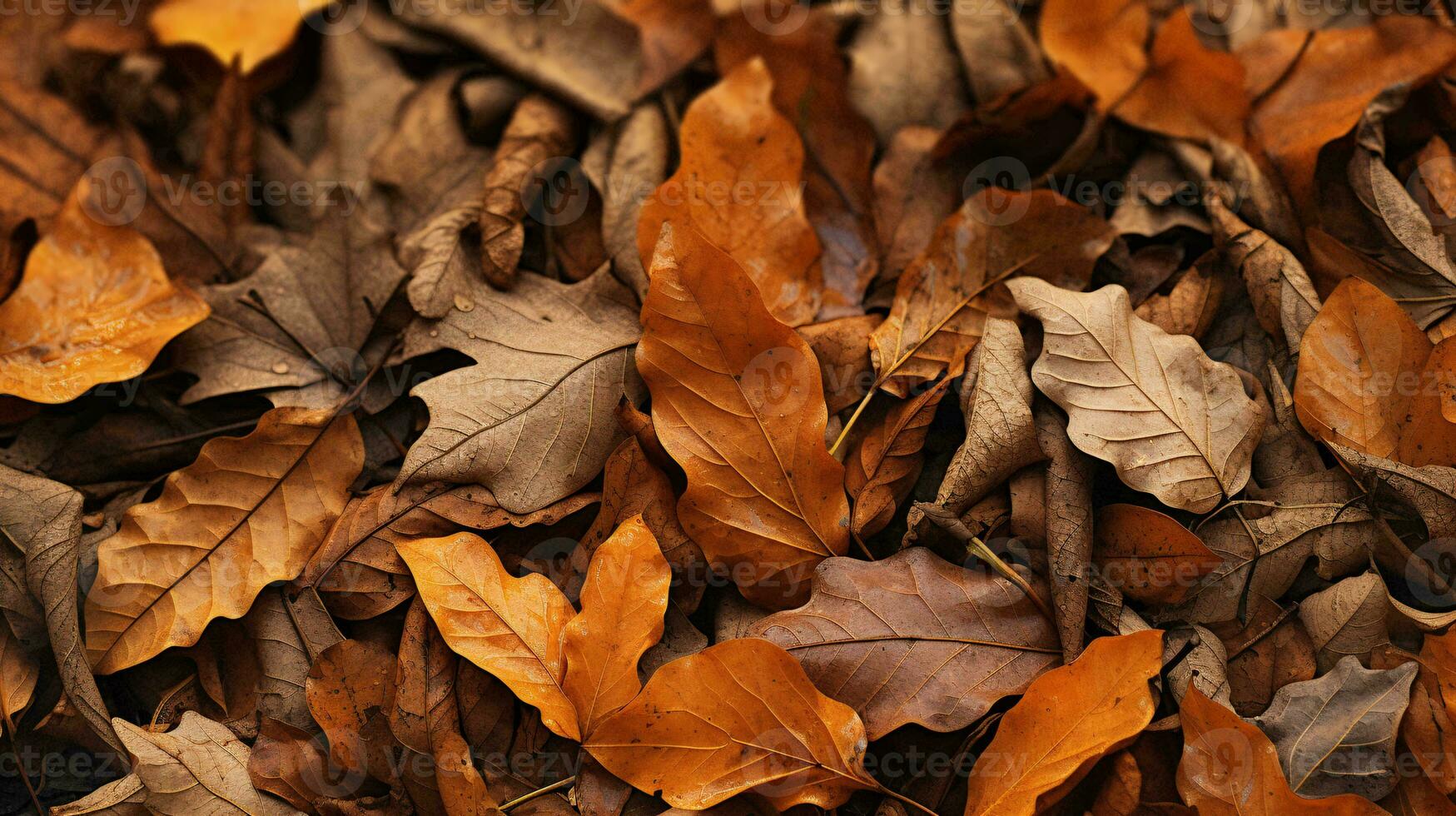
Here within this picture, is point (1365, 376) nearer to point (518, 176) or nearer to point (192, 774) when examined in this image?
point (518, 176)

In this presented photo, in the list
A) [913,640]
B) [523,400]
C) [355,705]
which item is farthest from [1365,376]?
[355,705]

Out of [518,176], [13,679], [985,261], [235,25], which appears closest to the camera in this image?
[13,679]

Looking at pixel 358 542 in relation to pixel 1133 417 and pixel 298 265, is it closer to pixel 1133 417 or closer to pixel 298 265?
pixel 298 265

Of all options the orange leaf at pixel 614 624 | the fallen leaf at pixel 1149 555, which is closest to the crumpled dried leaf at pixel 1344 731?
the fallen leaf at pixel 1149 555

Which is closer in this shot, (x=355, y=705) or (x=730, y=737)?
(x=730, y=737)

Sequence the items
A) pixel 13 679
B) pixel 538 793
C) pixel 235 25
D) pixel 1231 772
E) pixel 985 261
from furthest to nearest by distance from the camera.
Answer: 1. pixel 235 25
2. pixel 985 261
3. pixel 13 679
4. pixel 538 793
5. pixel 1231 772

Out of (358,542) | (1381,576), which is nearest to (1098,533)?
(1381,576)

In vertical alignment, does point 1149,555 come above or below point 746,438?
below
